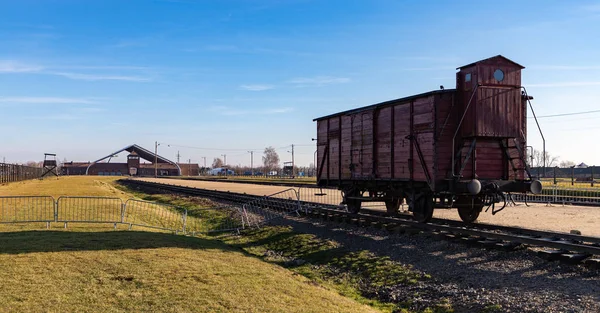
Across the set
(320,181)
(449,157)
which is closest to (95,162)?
(320,181)

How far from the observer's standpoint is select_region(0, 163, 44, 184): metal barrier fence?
46281 mm

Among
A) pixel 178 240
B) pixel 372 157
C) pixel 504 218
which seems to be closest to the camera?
pixel 178 240

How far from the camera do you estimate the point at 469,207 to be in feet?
50.2

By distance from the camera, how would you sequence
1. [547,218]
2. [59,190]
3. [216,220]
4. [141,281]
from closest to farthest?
[141,281], [547,218], [216,220], [59,190]

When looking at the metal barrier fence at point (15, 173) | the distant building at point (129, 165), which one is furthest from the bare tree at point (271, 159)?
the metal barrier fence at point (15, 173)

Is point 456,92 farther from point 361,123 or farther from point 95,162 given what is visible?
point 95,162

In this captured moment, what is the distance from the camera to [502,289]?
330 inches

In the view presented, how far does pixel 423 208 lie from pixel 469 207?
1605mm

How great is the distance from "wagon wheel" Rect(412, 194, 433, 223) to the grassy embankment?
18.7 feet

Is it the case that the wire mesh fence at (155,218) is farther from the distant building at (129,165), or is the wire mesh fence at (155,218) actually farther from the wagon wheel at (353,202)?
the distant building at (129,165)

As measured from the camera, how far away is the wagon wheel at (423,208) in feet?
48.2

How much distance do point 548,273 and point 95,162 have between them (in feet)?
469

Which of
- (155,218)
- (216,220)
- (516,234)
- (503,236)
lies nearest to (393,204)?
(516,234)

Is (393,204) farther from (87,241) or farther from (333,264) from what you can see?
(87,241)
